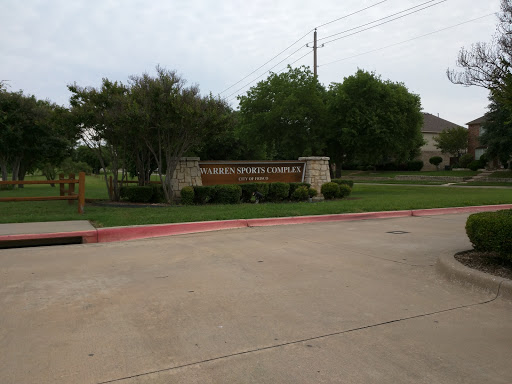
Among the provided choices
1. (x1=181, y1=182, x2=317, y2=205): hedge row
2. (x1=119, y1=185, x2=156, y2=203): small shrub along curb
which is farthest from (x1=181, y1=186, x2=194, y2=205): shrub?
(x1=119, y1=185, x2=156, y2=203): small shrub along curb

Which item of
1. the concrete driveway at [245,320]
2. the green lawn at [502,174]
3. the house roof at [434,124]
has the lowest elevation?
the concrete driveway at [245,320]

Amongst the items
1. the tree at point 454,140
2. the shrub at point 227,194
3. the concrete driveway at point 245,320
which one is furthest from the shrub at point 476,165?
the concrete driveway at point 245,320

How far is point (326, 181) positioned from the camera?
1878 cm

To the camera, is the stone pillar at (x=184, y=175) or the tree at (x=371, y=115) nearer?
the stone pillar at (x=184, y=175)

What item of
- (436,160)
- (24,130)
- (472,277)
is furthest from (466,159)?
(472,277)

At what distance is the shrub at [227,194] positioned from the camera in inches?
608

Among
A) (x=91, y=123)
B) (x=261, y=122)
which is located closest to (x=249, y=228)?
(x=91, y=123)

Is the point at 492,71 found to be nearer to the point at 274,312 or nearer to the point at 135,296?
the point at 274,312

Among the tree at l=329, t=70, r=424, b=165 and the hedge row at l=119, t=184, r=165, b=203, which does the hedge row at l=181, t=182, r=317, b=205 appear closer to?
the hedge row at l=119, t=184, r=165, b=203

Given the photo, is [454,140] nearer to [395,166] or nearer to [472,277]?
[395,166]

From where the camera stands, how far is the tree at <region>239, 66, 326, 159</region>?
2206cm

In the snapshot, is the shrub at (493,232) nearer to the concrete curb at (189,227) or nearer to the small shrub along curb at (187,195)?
the concrete curb at (189,227)

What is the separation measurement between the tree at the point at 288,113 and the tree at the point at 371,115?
1.05 m

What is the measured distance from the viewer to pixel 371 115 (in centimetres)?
2208
